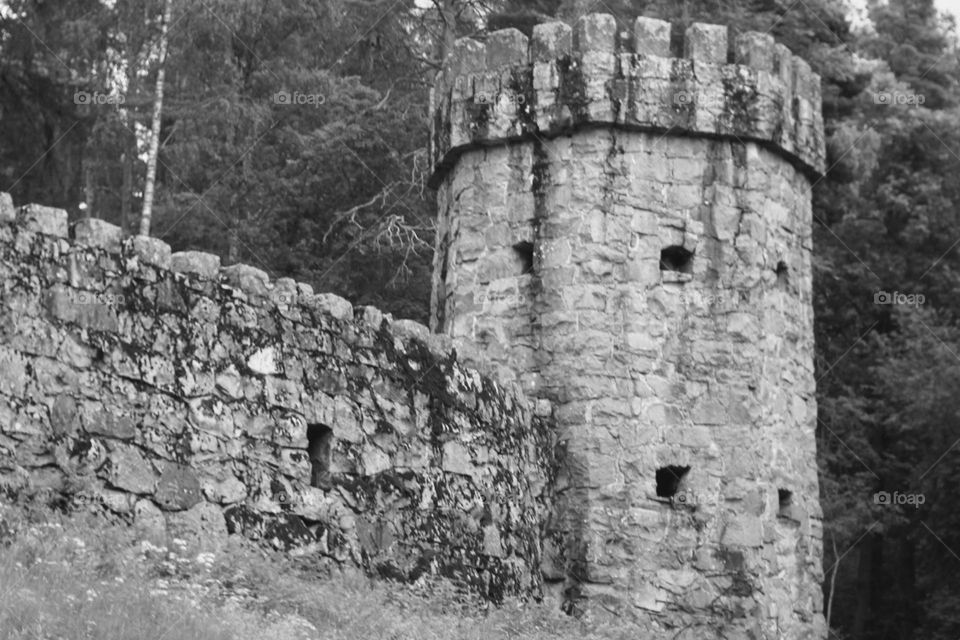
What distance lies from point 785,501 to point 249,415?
4.63 meters

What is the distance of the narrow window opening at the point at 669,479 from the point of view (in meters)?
13.0

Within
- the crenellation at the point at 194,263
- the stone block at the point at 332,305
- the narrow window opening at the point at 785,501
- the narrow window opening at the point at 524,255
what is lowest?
the narrow window opening at the point at 785,501

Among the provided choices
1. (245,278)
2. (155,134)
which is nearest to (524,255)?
(245,278)

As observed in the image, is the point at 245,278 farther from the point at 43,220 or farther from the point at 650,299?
the point at 650,299

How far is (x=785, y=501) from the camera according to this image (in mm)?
13562

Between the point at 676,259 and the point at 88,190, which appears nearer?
the point at 676,259

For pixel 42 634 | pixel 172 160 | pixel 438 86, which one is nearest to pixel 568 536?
pixel 438 86

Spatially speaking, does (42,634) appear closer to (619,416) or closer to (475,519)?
(475,519)

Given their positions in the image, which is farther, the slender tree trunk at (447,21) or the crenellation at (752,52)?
the slender tree trunk at (447,21)

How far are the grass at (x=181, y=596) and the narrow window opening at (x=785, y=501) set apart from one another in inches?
115

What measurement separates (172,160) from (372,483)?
1130 centimetres

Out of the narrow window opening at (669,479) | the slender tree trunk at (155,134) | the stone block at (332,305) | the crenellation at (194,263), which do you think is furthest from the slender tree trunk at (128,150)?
the crenellation at (194,263)

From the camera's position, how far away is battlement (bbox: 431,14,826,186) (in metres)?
13.4

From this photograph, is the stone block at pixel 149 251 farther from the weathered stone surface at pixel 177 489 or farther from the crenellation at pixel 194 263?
the weathered stone surface at pixel 177 489
